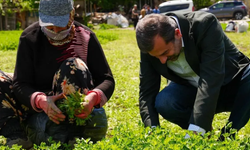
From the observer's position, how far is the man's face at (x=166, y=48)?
2.61 metres

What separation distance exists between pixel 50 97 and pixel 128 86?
3112mm

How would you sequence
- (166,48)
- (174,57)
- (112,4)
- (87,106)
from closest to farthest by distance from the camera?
1. (166,48)
2. (174,57)
3. (87,106)
4. (112,4)

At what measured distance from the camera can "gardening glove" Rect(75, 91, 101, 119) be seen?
298 cm

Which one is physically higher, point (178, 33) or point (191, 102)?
point (178, 33)

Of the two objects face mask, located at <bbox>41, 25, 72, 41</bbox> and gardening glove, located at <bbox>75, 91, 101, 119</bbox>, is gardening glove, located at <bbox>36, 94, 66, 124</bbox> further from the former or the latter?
face mask, located at <bbox>41, 25, 72, 41</bbox>

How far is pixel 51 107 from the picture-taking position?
2994 millimetres

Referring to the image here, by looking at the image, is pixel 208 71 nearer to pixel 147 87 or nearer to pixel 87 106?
pixel 147 87

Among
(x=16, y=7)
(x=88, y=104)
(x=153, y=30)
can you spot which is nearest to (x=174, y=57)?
(x=153, y=30)

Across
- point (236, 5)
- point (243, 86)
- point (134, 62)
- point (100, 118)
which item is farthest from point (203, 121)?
point (236, 5)

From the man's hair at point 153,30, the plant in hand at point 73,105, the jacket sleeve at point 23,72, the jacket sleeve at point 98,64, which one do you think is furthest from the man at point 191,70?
the jacket sleeve at point 23,72

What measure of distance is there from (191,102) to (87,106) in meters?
0.88

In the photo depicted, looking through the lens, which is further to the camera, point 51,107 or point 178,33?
point 51,107

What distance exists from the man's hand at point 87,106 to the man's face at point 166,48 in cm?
64

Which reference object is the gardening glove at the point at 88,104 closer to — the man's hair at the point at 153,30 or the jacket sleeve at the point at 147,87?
the jacket sleeve at the point at 147,87
